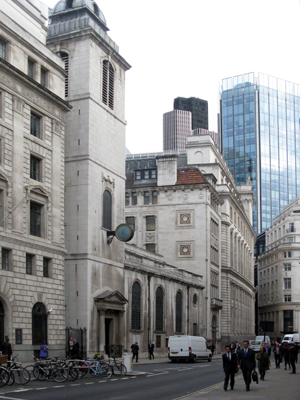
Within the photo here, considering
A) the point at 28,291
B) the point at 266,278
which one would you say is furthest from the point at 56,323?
the point at 266,278

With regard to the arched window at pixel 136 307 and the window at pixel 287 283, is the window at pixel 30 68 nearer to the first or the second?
the arched window at pixel 136 307

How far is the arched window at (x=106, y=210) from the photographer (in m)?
49.2

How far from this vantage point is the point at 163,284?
60.5 m

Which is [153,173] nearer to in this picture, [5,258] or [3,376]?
[5,258]

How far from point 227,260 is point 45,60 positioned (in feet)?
171

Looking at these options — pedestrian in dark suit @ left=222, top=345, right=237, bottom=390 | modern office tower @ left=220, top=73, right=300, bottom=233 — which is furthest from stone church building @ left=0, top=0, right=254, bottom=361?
modern office tower @ left=220, top=73, right=300, bottom=233

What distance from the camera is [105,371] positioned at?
1158 inches

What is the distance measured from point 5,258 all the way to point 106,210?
1452cm

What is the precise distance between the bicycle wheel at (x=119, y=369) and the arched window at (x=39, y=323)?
846 centimetres

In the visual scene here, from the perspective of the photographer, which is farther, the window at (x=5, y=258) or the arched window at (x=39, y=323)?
→ the arched window at (x=39, y=323)

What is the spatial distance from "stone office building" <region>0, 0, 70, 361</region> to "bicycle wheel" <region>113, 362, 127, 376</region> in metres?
7.40

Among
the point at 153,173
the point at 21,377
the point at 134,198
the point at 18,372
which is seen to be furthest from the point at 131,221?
the point at 21,377

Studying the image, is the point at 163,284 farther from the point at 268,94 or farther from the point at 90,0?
the point at 268,94

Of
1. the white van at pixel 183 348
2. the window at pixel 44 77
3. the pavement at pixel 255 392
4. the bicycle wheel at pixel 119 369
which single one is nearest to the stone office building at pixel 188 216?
the white van at pixel 183 348
